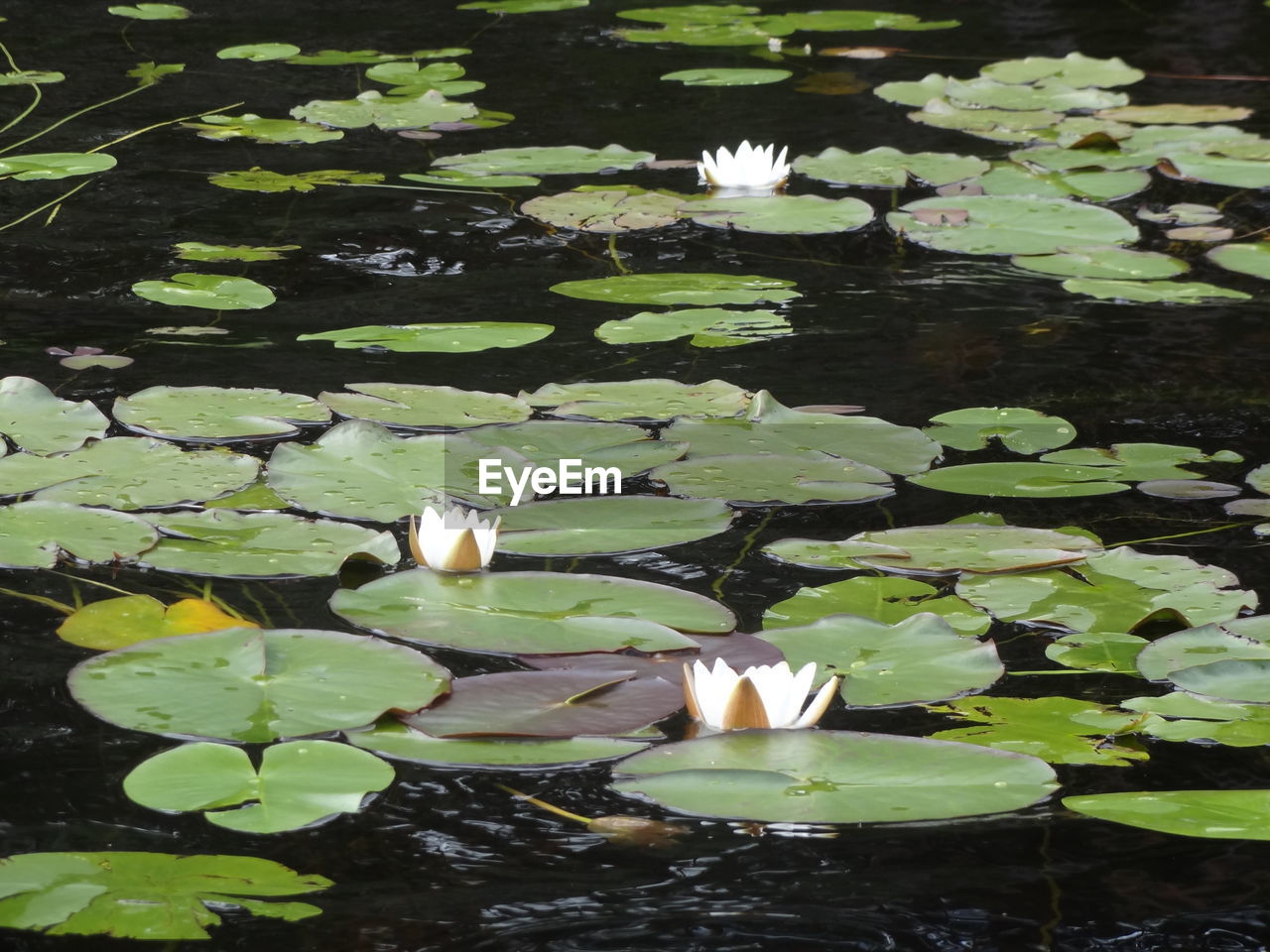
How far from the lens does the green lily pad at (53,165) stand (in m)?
2.99

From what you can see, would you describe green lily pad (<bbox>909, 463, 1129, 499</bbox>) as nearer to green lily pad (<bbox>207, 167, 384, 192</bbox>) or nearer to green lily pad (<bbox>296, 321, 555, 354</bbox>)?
green lily pad (<bbox>296, 321, 555, 354</bbox>)

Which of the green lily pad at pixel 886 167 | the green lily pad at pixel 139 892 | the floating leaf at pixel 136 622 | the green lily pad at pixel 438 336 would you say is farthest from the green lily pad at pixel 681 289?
the green lily pad at pixel 139 892

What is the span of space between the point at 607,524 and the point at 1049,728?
57 cm

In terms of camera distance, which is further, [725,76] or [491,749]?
[725,76]

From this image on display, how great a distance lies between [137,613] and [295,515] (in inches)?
10.0

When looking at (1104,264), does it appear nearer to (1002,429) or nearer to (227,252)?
(1002,429)

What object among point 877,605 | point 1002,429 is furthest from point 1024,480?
point 877,605

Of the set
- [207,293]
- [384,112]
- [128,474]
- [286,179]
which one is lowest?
[128,474]

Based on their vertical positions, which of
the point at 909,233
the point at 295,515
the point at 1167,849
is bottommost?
the point at 1167,849

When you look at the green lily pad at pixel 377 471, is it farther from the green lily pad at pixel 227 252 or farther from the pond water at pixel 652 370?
the green lily pad at pixel 227 252

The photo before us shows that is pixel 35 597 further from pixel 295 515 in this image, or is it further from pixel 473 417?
pixel 473 417

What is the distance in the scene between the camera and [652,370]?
216 centimetres

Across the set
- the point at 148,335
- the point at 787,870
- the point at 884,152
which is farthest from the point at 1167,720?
the point at 884,152

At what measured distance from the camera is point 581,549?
1.59 m
